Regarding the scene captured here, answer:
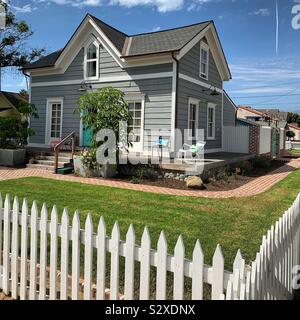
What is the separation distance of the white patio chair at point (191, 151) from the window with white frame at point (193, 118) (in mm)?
785

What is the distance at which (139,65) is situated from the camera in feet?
46.7

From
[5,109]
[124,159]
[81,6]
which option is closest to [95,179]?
[124,159]

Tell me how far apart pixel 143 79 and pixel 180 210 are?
8.38m

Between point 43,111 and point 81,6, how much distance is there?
6101 mm

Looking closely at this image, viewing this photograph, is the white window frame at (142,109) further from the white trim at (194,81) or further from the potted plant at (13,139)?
the potted plant at (13,139)

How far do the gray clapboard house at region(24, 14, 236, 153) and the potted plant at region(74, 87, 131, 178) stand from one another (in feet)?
8.07

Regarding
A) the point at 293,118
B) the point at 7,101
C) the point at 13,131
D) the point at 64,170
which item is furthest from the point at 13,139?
the point at 293,118

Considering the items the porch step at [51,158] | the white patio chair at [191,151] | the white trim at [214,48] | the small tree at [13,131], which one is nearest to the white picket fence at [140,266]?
the white patio chair at [191,151]

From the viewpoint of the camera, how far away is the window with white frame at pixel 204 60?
53.0ft

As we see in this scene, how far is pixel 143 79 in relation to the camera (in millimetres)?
14211

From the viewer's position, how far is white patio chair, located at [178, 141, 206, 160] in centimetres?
1312

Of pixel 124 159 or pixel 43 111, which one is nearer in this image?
pixel 124 159
